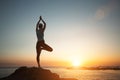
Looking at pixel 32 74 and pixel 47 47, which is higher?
pixel 47 47

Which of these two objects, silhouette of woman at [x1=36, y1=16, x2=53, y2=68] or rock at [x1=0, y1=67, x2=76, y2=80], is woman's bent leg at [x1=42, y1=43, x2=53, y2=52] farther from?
rock at [x1=0, y1=67, x2=76, y2=80]

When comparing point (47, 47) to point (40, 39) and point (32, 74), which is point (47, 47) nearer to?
point (40, 39)

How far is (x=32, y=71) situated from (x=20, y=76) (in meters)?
0.97

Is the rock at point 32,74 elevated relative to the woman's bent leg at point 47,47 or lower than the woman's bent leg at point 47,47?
lower

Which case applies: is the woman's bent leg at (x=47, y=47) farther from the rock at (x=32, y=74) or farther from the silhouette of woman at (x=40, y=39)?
the rock at (x=32, y=74)

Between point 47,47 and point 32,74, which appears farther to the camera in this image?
point 32,74

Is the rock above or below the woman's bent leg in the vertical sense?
below

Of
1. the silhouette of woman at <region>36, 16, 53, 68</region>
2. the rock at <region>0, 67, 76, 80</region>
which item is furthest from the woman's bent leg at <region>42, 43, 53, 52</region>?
the rock at <region>0, 67, 76, 80</region>

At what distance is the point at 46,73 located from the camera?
16.6 meters

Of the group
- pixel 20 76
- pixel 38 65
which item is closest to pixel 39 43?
pixel 38 65

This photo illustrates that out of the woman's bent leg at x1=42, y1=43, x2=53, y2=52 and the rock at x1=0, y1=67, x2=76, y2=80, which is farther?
the rock at x1=0, y1=67, x2=76, y2=80

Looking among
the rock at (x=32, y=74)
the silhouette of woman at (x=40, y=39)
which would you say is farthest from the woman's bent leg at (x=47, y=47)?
the rock at (x=32, y=74)

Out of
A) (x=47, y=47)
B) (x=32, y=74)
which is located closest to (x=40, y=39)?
(x=47, y=47)

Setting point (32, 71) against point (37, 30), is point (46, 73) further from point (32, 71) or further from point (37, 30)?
point (37, 30)
